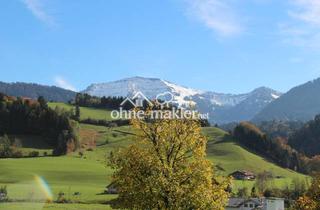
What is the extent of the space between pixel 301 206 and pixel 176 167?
8.59 meters

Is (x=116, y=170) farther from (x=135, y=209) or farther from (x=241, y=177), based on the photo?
(x=241, y=177)

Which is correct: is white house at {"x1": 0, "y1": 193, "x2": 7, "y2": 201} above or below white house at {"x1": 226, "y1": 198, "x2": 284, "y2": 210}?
above

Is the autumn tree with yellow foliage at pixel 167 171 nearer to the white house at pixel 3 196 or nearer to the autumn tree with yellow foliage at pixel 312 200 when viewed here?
the autumn tree with yellow foliage at pixel 312 200

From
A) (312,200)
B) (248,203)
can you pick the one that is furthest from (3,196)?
(312,200)

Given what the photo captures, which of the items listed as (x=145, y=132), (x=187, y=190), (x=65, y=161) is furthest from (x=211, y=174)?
(x=65, y=161)

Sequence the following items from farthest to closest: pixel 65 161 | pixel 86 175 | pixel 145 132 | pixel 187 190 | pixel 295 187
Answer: pixel 65 161, pixel 86 175, pixel 295 187, pixel 145 132, pixel 187 190

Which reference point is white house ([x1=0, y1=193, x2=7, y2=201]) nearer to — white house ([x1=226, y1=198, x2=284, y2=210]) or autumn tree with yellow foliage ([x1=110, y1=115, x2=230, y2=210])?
white house ([x1=226, y1=198, x2=284, y2=210])

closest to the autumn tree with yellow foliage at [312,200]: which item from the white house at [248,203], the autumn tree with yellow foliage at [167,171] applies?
the autumn tree with yellow foliage at [167,171]

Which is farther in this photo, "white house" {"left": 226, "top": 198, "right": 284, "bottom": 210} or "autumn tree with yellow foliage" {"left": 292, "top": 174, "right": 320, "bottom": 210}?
"white house" {"left": 226, "top": 198, "right": 284, "bottom": 210}

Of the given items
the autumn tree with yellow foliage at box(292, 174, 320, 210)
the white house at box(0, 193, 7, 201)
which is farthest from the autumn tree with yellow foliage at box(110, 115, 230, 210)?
the white house at box(0, 193, 7, 201)

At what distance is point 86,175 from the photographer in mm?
171500

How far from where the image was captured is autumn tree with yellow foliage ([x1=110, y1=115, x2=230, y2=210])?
116 feet

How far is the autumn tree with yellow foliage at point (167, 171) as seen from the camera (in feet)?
116

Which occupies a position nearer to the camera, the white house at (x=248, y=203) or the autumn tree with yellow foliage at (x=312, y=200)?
the autumn tree with yellow foliage at (x=312, y=200)
